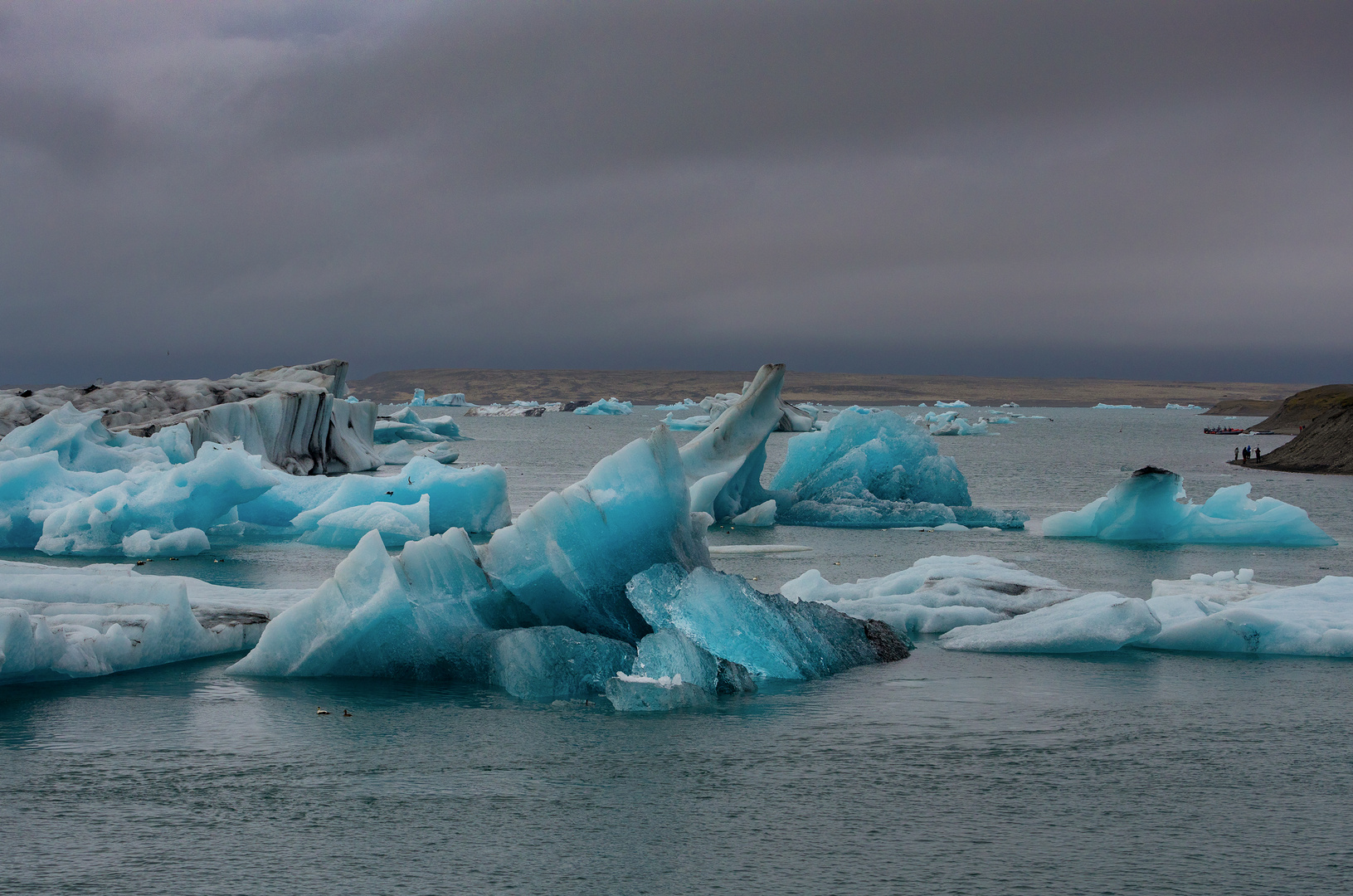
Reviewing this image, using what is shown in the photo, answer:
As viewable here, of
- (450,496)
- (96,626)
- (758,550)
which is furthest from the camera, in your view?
(450,496)

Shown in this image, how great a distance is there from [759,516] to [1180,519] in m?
7.32

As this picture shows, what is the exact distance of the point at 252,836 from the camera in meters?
6.25

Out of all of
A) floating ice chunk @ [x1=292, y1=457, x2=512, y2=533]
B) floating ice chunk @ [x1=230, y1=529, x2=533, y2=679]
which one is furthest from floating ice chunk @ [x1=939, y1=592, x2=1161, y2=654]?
floating ice chunk @ [x1=292, y1=457, x2=512, y2=533]

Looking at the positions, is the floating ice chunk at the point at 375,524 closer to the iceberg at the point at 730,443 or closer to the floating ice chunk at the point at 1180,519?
the iceberg at the point at 730,443

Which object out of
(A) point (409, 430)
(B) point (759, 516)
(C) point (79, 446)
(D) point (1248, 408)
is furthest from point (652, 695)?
(D) point (1248, 408)

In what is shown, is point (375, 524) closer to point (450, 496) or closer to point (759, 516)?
point (450, 496)

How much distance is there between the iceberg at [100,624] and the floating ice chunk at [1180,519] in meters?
15.1

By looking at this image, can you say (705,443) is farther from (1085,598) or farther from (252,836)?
(252,836)

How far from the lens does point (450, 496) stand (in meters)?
21.5

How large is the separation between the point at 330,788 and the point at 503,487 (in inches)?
583

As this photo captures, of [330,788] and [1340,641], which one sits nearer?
[330,788]

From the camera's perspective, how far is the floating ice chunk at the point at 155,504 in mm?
18203

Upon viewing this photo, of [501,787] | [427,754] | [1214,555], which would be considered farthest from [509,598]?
[1214,555]

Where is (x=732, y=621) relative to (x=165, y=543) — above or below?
above
